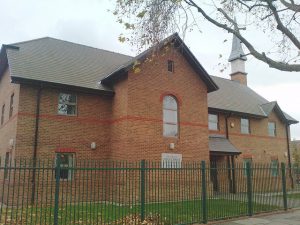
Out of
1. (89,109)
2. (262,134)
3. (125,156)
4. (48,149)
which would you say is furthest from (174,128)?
(262,134)

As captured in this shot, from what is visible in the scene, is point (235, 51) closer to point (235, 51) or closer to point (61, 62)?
point (235, 51)

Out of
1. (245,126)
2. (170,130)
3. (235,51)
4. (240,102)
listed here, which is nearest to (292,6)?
(170,130)

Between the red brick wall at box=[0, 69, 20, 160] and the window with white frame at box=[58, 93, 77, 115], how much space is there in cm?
195

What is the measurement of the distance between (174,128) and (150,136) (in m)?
1.72

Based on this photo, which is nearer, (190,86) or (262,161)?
(190,86)

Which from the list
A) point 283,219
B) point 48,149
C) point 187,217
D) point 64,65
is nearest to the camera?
point 187,217

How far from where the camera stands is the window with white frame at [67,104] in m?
16.0

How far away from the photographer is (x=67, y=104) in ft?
53.2

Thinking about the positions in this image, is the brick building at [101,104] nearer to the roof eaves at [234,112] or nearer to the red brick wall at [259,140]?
the roof eaves at [234,112]

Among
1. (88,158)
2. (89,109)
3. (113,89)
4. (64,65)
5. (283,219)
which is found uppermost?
(64,65)

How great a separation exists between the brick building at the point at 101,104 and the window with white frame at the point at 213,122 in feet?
5.56

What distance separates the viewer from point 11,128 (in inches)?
623

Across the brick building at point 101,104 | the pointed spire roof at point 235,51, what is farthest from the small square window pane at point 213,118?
the pointed spire roof at point 235,51

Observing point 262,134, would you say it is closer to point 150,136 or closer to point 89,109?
point 150,136
